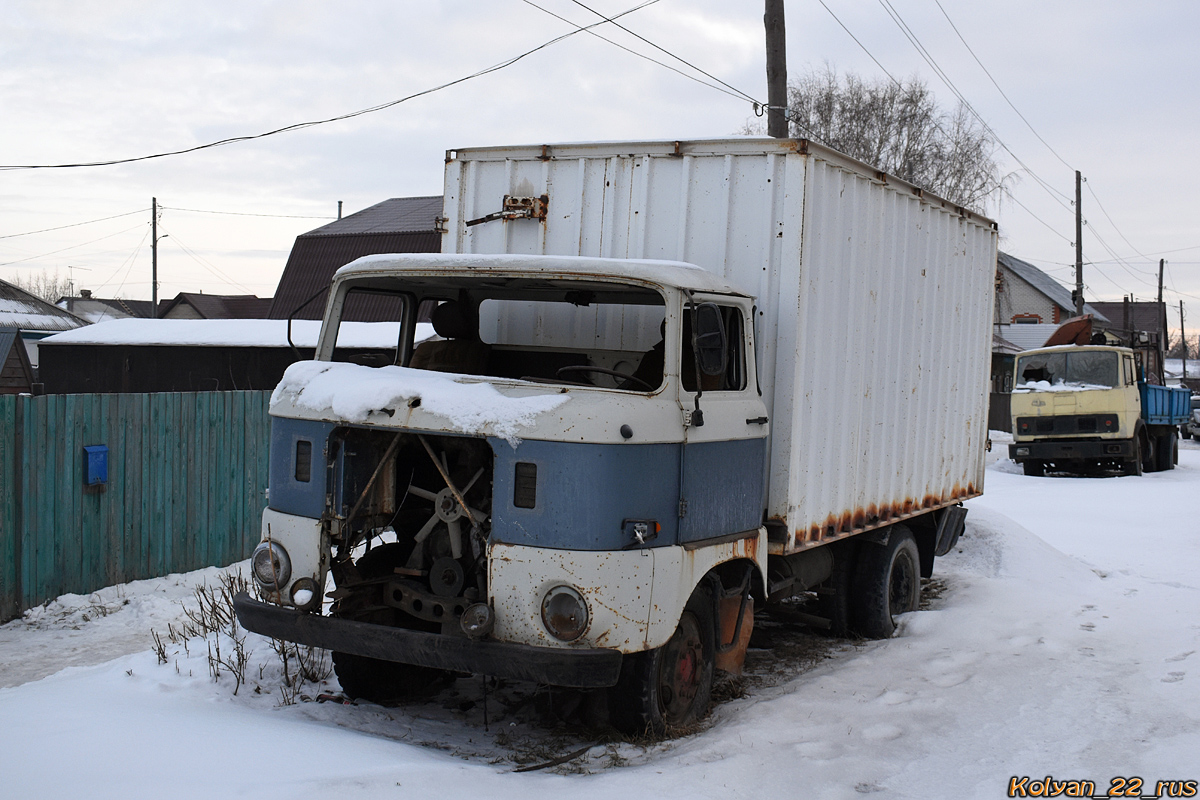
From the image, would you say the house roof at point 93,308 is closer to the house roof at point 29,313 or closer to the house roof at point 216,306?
the house roof at point 216,306

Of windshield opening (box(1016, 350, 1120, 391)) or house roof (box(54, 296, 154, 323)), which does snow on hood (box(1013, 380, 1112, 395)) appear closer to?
windshield opening (box(1016, 350, 1120, 391))

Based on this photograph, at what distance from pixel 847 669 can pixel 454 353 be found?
308 centimetres

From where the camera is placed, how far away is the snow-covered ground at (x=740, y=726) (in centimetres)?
405

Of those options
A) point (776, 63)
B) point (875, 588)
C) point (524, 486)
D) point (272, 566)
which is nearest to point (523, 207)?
point (524, 486)

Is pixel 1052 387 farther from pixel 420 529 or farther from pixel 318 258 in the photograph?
pixel 318 258

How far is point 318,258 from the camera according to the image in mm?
29047

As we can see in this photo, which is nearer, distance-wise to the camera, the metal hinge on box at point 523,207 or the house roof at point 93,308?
the metal hinge on box at point 523,207

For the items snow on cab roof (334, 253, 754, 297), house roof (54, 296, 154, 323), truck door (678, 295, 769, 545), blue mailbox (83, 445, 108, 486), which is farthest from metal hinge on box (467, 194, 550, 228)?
house roof (54, 296, 154, 323)

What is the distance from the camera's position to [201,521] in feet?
32.7

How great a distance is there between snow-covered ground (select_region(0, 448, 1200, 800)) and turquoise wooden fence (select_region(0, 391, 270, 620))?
0.62m

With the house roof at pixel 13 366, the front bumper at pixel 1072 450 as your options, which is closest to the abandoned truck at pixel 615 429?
the front bumper at pixel 1072 450

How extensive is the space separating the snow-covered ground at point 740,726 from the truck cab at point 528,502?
0.41m

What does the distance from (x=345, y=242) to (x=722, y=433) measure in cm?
2537

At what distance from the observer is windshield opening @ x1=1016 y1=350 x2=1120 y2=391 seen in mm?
20172
